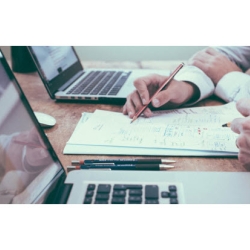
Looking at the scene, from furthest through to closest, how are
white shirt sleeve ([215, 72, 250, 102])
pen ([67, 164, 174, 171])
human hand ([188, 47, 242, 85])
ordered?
human hand ([188, 47, 242, 85])
white shirt sleeve ([215, 72, 250, 102])
pen ([67, 164, 174, 171])

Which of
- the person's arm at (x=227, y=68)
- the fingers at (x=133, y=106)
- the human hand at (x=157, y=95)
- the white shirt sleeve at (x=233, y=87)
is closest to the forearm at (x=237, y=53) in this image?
the person's arm at (x=227, y=68)

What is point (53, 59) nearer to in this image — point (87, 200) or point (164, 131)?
point (164, 131)

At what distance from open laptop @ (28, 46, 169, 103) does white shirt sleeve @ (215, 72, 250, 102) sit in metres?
0.22

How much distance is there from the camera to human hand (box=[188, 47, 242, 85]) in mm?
850

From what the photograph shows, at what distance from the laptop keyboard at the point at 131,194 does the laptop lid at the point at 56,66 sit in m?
0.44

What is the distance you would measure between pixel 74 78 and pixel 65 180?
1.75ft

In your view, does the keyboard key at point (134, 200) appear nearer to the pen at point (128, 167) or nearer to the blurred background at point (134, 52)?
the pen at point (128, 167)

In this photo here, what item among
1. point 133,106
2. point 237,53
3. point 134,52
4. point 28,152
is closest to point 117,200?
point 28,152

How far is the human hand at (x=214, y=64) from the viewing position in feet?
2.79

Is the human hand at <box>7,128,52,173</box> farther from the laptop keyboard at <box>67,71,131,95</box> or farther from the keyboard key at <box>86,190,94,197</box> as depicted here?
the laptop keyboard at <box>67,71,131,95</box>

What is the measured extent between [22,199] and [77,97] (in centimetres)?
44

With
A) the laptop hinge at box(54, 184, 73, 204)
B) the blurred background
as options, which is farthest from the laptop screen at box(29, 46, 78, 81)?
the blurred background

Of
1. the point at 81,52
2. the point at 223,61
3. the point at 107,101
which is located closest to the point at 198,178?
the point at 107,101

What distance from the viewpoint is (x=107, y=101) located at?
774mm
